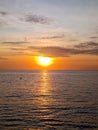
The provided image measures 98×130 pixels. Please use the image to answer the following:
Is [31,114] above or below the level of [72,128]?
above

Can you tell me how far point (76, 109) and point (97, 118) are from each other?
26.3 ft

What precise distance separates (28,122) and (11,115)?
544 cm

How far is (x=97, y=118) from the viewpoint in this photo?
3544cm

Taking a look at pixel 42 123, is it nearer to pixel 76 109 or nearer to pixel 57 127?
pixel 57 127

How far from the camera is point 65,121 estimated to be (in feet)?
112

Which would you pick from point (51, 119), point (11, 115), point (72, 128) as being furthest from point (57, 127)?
point (11, 115)

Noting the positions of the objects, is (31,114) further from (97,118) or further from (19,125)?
(97,118)

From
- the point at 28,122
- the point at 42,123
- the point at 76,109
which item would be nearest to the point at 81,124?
the point at 42,123

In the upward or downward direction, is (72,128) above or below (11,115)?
below

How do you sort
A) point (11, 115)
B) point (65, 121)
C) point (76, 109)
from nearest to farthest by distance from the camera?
point (65, 121) < point (11, 115) < point (76, 109)

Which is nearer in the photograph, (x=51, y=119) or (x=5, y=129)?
(x=5, y=129)

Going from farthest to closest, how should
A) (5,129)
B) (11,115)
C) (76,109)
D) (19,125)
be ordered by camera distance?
(76,109), (11,115), (19,125), (5,129)

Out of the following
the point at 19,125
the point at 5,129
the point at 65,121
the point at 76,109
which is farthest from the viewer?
the point at 76,109

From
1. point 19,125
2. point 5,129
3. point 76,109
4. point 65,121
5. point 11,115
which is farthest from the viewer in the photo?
point 76,109
